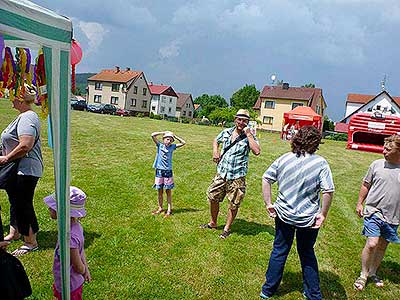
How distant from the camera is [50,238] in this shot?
15.6ft

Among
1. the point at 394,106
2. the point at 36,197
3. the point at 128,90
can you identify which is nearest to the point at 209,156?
the point at 36,197

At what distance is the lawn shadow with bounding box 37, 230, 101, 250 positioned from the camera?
14.9ft

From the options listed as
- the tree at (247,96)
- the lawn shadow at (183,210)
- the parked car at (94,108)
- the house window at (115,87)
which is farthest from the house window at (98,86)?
the lawn shadow at (183,210)

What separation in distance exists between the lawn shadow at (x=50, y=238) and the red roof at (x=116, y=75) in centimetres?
5578

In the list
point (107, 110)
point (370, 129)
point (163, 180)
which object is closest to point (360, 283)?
point (163, 180)

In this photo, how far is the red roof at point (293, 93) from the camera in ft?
154

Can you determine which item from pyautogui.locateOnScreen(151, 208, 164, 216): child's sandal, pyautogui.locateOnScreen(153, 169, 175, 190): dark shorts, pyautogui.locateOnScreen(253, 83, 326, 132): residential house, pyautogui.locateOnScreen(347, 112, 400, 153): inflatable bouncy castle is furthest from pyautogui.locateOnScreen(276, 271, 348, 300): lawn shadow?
pyautogui.locateOnScreen(253, 83, 326, 132): residential house

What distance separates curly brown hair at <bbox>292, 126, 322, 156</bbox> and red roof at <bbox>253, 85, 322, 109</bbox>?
44592mm

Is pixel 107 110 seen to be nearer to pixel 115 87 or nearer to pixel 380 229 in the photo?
pixel 115 87

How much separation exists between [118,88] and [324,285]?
2272 inches

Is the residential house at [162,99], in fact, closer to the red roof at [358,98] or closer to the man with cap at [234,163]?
the red roof at [358,98]

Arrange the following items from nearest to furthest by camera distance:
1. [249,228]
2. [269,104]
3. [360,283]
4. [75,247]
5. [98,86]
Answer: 1. [75,247]
2. [360,283]
3. [249,228]
4. [269,104]
5. [98,86]

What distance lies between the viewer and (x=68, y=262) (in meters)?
2.69

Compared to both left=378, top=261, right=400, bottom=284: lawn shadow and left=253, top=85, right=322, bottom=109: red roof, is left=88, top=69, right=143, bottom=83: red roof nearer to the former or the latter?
left=253, top=85, right=322, bottom=109: red roof
